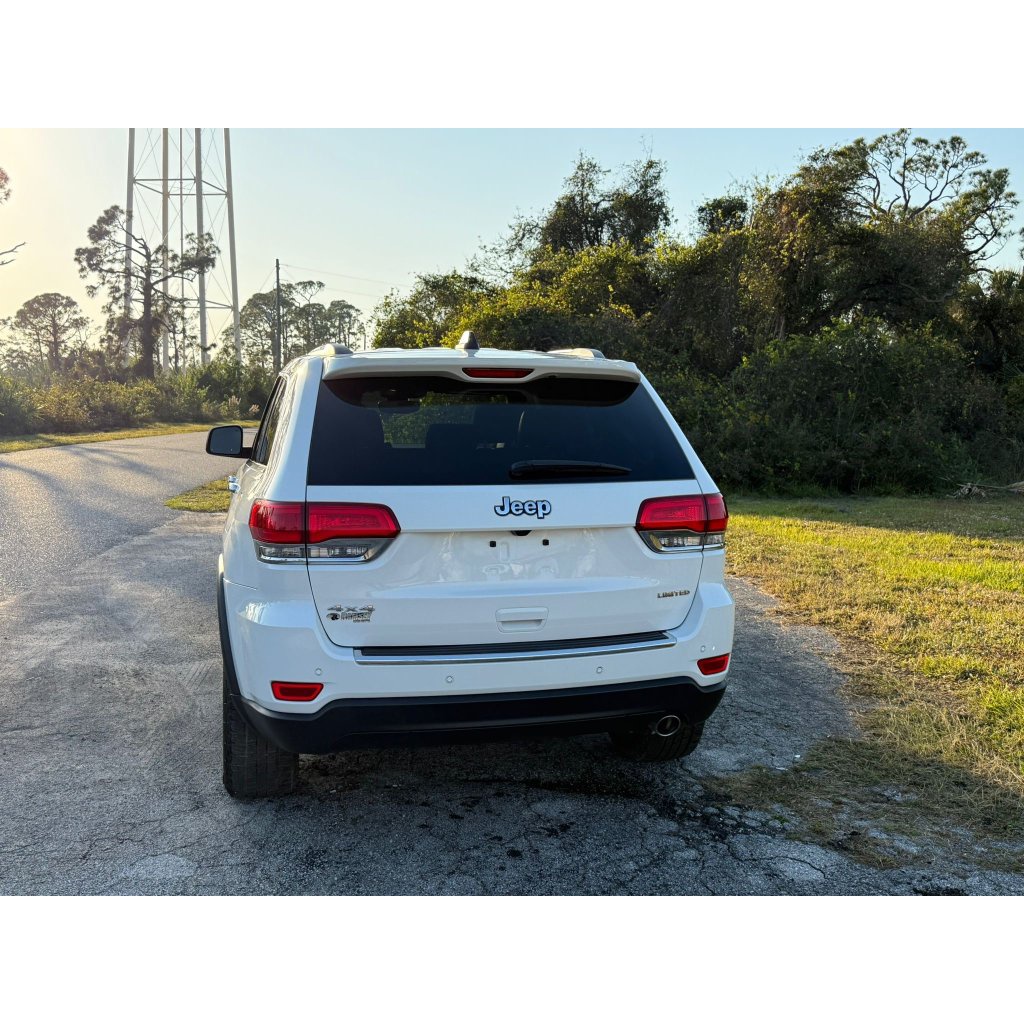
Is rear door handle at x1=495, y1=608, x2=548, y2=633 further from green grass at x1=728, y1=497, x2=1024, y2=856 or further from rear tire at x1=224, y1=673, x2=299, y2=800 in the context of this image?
green grass at x1=728, y1=497, x2=1024, y2=856

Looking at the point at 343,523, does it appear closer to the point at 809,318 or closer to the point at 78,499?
the point at 78,499

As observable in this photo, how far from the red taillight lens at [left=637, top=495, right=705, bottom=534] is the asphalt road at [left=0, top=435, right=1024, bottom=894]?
1.16 meters

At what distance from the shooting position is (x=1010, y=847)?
3.29 meters

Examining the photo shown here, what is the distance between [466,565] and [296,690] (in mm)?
695

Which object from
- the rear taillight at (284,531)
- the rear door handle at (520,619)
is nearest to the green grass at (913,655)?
the rear door handle at (520,619)

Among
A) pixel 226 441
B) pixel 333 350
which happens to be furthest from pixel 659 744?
pixel 226 441

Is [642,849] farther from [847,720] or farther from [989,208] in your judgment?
[989,208]

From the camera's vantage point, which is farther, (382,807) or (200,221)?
(200,221)

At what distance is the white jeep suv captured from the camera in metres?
2.96

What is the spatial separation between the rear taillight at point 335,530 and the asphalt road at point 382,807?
3.57ft

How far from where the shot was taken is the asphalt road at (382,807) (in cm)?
303

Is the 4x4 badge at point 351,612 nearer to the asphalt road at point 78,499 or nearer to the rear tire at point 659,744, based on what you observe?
the rear tire at point 659,744

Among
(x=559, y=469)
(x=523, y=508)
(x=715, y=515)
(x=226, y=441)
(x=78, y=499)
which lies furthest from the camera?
(x=78, y=499)

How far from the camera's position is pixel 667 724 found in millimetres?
3391
